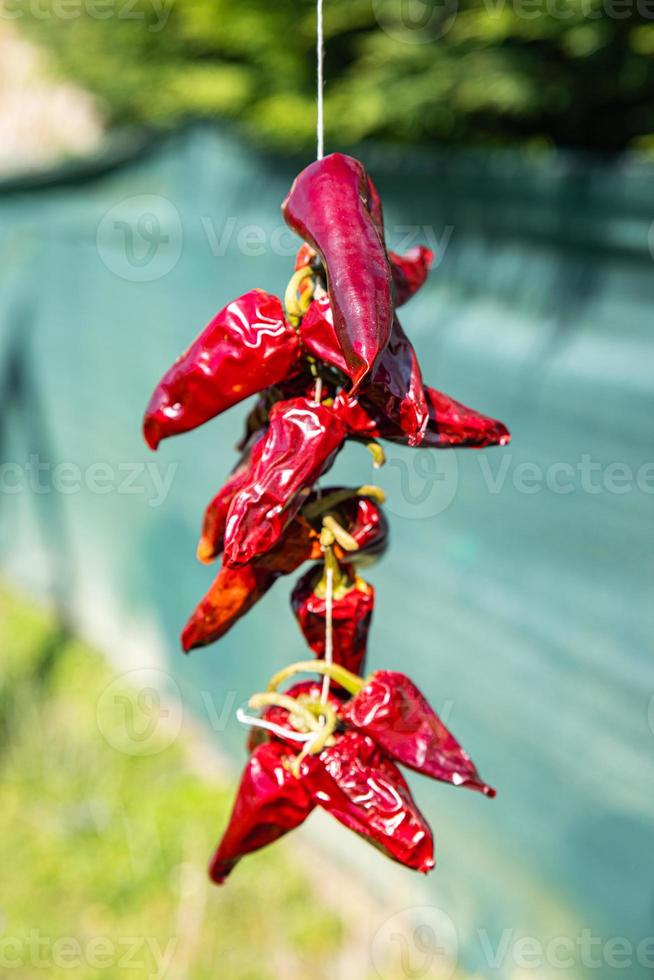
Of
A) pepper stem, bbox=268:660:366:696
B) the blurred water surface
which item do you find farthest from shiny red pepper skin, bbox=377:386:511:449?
the blurred water surface

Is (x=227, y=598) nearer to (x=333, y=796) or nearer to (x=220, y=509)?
(x=220, y=509)

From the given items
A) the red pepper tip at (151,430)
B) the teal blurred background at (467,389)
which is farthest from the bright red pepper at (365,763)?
the teal blurred background at (467,389)

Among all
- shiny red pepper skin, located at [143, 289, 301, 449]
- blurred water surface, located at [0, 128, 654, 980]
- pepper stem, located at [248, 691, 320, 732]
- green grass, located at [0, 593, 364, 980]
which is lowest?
green grass, located at [0, 593, 364, 980]

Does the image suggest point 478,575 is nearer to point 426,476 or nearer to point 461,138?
point 426,476

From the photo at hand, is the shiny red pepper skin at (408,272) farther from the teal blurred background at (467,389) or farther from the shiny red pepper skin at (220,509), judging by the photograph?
the teal blurred background at (467,389)

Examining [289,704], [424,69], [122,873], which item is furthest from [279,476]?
[122,873]

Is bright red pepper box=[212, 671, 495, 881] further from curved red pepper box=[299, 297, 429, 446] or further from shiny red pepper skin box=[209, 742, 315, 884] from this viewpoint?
curved red pepper box=[299, 297, 429, 446]

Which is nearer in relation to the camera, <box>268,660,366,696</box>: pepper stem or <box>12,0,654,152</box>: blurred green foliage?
<box>268,660,366,696</box>: pepper stem
